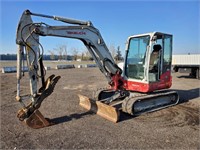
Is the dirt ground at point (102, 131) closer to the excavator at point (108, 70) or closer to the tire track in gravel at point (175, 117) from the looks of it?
the tire track in gravel at point (175, 117)

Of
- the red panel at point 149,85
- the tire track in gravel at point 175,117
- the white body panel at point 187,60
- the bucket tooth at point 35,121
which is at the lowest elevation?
the tire track in gravel at point 175,117

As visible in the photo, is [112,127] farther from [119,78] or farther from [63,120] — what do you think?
[119,78]

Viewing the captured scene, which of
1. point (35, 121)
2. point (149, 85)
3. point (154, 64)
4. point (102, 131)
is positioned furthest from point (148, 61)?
point (35, 121)

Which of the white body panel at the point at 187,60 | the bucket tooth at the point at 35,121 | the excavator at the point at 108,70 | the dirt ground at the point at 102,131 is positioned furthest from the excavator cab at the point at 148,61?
the white body panel at the point at 187,60

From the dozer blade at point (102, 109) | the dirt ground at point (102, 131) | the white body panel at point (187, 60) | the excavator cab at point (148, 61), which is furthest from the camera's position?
the white body panel at point (187, 60)

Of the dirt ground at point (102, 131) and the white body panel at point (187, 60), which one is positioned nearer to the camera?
the dirt ground at point (102, 131)

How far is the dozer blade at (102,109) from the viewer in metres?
5.30

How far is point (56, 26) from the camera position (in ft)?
16.9

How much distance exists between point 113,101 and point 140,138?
2952mm

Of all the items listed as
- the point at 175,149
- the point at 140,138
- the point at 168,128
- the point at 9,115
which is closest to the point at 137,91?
the point at 168,128

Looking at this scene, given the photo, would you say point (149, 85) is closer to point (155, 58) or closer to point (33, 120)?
point (155, 58)

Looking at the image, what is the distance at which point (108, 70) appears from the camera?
6.49 m

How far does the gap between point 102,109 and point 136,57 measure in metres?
2.23

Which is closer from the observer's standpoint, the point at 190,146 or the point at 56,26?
the point at 190,146
